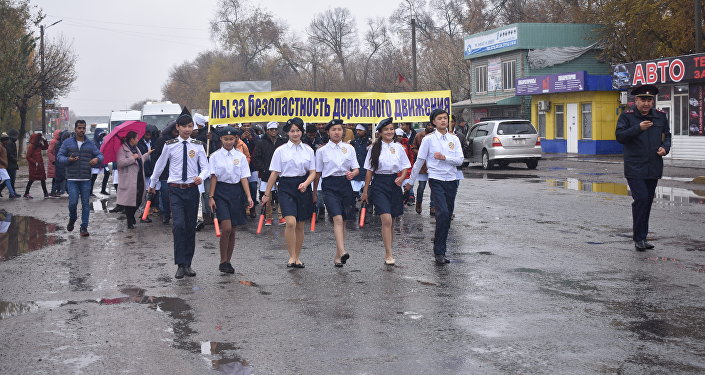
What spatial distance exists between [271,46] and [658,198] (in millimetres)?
76059

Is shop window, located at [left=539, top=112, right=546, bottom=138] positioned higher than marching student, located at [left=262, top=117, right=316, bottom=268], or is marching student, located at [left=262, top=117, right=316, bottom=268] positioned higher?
shop window, located at [left=539, top=112, right=546, bottom=138]

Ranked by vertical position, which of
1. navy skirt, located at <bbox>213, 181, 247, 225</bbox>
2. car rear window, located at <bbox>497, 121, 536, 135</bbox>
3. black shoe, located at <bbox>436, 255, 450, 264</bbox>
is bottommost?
black shoe, located at <bbox>436, 255, 450, 264</bbox>

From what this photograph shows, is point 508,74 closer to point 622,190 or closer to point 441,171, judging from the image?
point 622,190

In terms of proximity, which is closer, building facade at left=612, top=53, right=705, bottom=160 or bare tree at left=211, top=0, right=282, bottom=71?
building facade at left=612, top=53, right=705, bottom=160

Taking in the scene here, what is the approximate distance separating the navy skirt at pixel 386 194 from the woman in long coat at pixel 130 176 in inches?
221

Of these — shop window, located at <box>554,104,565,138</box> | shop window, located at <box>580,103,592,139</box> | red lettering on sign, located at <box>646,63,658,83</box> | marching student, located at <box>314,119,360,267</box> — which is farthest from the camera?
shop window, located at <box>554,104,565,138</box>

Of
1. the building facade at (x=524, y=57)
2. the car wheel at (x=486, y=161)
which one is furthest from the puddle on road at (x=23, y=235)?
the building facade at (x=524, y=57)

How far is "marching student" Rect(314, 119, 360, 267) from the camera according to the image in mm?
9844

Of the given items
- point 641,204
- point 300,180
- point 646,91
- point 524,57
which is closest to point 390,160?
point 300,180

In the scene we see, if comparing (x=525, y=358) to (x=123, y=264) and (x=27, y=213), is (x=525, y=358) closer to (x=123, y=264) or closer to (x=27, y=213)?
(x=123, y=264)

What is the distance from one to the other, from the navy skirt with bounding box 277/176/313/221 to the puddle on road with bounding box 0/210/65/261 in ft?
13.2

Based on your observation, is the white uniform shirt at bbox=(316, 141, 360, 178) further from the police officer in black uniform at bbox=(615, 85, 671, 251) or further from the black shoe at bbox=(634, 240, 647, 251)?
the black shoe at bbox=(634, 240, 647, 251)

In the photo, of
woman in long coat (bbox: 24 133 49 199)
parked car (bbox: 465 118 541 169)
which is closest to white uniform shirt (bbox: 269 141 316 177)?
woman in long coat (bbox: 24 133 49 199)

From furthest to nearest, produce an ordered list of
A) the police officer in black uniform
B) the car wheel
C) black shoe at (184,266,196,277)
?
the car wheel < the police officer in black uniform < black shoe at (184,266,196,277)
